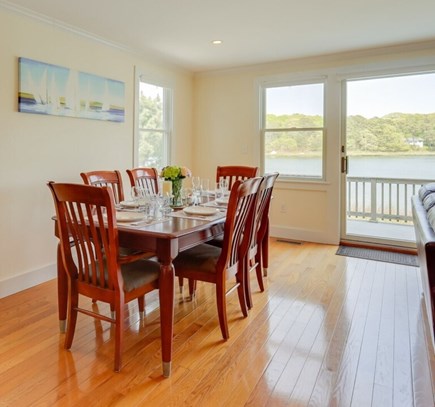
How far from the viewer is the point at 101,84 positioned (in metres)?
3.66

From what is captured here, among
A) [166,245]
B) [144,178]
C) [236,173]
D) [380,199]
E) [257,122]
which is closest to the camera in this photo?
[166,245]

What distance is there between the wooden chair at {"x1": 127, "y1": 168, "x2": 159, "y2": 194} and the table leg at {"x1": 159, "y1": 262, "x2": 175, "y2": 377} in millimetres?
1571

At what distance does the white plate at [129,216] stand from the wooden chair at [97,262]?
0.14m

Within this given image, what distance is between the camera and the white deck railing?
5.07m

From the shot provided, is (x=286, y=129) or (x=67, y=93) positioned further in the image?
(x=286, y=129)

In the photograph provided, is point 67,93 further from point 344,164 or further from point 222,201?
point 344,164

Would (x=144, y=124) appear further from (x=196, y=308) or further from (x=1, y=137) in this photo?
(x=196, y=308)

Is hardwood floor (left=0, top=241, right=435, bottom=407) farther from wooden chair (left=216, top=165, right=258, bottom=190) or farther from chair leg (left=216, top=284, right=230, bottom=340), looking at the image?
wooden chair (left=216, top=165, right=258, bottom=190)

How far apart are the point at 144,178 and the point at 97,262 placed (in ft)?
4.97

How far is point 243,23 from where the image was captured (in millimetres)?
3248

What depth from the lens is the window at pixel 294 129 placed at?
455 cm

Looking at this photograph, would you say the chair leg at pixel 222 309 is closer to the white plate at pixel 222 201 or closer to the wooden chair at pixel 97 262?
the wooden chair at pixel 97 262

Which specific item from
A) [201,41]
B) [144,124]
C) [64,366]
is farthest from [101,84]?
[64,366]

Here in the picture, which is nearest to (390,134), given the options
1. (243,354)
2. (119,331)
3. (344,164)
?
(344,164)
